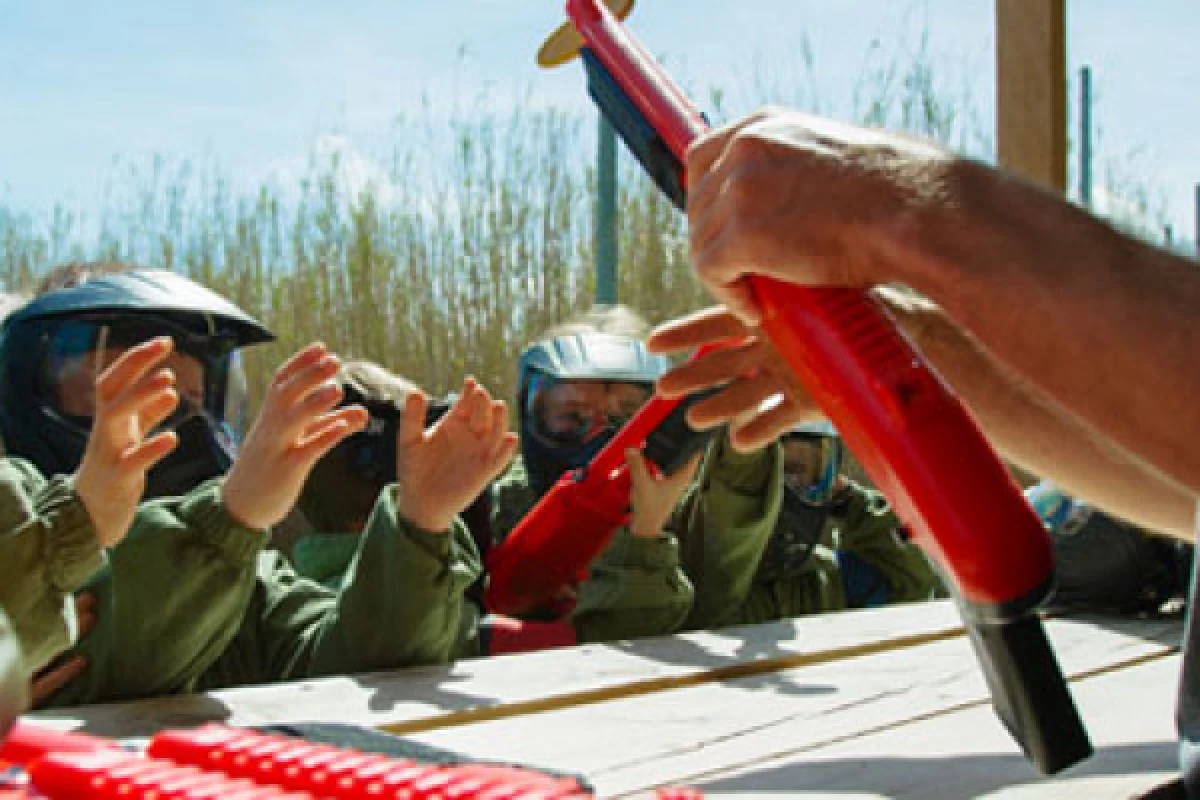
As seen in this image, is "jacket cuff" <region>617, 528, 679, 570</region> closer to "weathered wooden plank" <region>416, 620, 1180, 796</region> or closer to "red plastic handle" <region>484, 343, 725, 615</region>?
"red plastic handle" <region>484, 343, 725, 615</region>

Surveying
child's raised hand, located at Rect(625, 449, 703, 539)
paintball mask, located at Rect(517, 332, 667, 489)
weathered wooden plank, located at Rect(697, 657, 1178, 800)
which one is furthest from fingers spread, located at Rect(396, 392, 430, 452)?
paintball mask, located at Rect(517, 332, 667, 489)

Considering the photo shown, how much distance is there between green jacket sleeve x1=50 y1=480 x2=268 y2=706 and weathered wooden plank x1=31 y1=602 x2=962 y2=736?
441mm

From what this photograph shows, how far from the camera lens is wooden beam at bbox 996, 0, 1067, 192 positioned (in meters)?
3.10

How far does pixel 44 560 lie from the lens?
1.83m

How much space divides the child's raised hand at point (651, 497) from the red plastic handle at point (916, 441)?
232 centimetres

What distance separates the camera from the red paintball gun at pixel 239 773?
757 mm

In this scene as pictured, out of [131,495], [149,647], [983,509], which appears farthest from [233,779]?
[149,647]

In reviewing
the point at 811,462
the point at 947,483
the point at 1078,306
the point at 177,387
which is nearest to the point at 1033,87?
the point at 811,462

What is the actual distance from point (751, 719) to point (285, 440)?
975 millimetres

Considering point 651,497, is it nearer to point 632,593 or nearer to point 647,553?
point 647,553

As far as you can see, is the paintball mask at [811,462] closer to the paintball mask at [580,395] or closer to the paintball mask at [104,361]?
the paintball mask at [580,395]

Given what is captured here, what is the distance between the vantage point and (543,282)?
689 cm

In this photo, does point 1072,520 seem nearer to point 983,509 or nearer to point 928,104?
point 983,509

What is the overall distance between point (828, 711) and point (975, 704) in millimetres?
181
